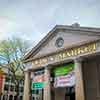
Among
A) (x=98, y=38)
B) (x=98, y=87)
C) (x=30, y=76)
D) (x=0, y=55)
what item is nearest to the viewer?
(x=98, y=38)

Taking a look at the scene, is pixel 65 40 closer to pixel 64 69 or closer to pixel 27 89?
pixel 64 69

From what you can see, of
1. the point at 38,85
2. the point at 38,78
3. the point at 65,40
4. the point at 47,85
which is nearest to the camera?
the point at 65,40

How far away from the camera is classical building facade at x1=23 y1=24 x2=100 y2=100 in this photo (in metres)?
20.5

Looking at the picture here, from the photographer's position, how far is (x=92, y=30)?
20391 millimetres

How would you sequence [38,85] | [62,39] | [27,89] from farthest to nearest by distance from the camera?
[27,89] → [38,85] → [62,39]

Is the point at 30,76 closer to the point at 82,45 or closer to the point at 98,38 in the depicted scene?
the point at 82,45

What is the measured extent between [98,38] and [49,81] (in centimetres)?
705

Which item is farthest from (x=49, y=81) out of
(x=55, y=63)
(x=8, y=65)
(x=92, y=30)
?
(x=8, y=65)

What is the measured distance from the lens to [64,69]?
22.7 m

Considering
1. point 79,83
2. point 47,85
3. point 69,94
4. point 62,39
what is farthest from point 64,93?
point 62,39

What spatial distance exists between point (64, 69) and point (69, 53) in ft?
5.94

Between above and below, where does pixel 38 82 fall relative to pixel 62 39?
below

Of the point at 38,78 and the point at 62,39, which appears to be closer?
the point at 62,39

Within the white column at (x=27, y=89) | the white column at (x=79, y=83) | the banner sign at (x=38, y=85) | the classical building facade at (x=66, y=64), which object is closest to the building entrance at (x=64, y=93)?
the classical building facade at (x=66, y=64)
